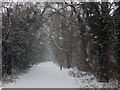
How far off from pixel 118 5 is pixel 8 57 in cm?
1177

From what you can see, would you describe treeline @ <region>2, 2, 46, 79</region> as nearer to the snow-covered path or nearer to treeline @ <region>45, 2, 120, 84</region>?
the snow-covered path

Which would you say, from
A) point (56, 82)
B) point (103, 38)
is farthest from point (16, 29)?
point (103, 38)

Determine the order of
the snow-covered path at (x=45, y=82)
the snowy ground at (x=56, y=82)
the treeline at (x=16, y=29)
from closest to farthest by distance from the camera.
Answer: the snowy ground at (x=56, y=82) < the snow-covered path at (x=45, y=82) < the treeline at (x=16, y=29)

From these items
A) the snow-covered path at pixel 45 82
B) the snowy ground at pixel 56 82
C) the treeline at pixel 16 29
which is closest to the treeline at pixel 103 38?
the snowy ground at pixel 56 82

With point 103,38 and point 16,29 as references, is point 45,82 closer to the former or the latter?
point 103,38

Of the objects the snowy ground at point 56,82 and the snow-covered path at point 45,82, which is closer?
the snowy ground at point 56,82

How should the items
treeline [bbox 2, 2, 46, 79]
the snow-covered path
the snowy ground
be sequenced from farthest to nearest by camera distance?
treeline [bbox 2, 2, 46, 79] < the snow-covered path < the snowy ground

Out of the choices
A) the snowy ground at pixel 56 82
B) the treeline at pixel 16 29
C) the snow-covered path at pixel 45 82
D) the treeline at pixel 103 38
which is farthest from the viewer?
the treeline at pixel 16 29

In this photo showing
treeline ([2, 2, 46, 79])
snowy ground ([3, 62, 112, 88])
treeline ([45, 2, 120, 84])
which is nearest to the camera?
treeline ([45, 2, 120, 84])

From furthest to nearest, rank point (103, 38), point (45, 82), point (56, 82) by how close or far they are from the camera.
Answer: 1. point (45, 82)
2. point (56, 82)
3. point (103, 38)

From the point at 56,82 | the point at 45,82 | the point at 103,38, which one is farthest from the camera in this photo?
the point at 45,82

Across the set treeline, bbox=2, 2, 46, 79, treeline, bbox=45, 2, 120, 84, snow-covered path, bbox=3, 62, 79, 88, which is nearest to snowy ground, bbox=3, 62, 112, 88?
snow-covered path, bbox=3, 62, 79, 88

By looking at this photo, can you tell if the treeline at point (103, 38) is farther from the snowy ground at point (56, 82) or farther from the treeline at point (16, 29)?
the treeline at point (16, 29)

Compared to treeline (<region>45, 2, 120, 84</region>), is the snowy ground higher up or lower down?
lower down
